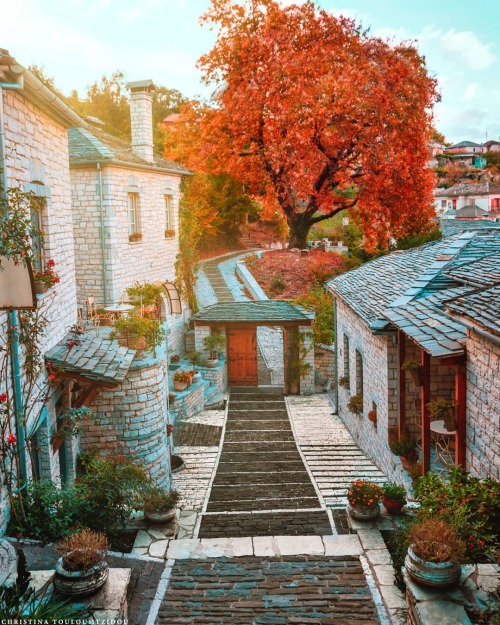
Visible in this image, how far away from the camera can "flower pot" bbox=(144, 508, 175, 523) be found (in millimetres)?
8008

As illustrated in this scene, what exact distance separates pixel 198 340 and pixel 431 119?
13.6 meters

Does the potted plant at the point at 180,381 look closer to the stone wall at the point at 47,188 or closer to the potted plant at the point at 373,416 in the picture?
the stone wall at the point at 47,188

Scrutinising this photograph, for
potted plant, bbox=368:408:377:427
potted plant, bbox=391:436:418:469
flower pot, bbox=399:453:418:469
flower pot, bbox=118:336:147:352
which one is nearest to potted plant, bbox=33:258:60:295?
flower pot, bbox=118:336:147:352

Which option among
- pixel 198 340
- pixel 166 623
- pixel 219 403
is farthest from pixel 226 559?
pixel 198 340

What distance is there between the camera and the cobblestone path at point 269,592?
19.0 feet

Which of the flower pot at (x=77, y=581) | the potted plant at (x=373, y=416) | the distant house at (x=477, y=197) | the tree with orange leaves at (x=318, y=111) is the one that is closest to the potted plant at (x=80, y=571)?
the flower pot at (x=77, y=581)

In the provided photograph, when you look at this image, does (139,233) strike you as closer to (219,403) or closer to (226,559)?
(219,403)

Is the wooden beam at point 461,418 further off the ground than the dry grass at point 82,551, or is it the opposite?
the wooden beam at point 461,418

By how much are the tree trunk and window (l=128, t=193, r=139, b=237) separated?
31.8 ft

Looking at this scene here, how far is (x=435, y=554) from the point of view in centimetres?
509

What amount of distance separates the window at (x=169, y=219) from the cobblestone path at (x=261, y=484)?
6885mm

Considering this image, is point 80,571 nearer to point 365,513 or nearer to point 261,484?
A: point 365,513

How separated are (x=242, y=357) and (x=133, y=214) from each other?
21.4 feet

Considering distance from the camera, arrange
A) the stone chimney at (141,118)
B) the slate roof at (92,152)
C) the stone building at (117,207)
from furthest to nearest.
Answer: the stone chimney at (141,118) < the stone building at (117,207) < the slate roof at (92,152)
